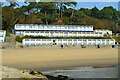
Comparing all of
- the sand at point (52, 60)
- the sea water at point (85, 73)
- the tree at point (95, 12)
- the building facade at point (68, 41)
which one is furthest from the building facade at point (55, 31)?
the tree at point (95, 12)

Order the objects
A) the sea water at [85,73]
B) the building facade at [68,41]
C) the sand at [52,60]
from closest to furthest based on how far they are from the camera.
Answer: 1. the sea water at [85,73]
2. the sand at [52,60]
3. the building facade at [68,41]

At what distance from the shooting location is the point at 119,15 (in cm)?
7794

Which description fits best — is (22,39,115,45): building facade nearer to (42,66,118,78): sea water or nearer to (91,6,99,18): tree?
(42,66,118,78): sea water

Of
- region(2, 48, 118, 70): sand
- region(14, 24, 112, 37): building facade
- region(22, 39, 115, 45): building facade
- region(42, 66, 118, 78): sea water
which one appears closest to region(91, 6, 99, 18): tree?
region(14, 24, 112, 37): building facade

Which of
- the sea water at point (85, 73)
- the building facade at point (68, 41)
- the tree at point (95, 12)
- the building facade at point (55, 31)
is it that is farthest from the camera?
the tree at point (95, 12)

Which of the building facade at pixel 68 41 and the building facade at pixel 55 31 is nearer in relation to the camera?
the building facade at pixel 68 41

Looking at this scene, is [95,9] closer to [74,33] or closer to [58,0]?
[58,0]

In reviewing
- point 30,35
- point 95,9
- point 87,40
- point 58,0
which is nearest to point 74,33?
point 87,40

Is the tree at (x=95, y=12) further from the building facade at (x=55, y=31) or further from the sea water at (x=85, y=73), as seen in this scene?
the sea water at (x=85, y=73)

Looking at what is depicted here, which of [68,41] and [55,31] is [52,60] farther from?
[55,31]

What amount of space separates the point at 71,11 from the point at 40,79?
51.9m

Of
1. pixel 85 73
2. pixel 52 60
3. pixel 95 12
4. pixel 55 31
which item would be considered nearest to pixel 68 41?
pixel 55 31

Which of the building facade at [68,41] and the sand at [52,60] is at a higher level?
the building facade at [68,41]

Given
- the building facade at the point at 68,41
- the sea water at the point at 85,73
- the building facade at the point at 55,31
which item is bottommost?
the sea water at the point at 85,73
